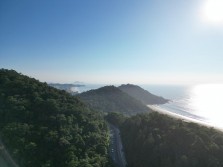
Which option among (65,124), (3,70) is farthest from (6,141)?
(3,70)

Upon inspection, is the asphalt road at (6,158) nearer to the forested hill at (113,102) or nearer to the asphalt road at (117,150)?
the asphalt road at (117,150)

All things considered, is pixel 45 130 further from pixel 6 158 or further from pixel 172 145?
pixel 172 145

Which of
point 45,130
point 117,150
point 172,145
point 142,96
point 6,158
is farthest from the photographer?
point 142,96

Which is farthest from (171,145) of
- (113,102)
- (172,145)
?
(113,102)

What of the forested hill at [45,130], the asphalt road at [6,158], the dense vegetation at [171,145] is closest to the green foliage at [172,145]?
the dense vegetation at [171,145]

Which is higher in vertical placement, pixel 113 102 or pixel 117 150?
pixel 113 102

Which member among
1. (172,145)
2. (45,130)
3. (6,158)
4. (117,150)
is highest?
(45,130)

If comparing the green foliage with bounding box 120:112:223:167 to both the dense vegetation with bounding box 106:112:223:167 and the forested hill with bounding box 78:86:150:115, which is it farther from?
the forested hill with bounding box 78:86:150:115
